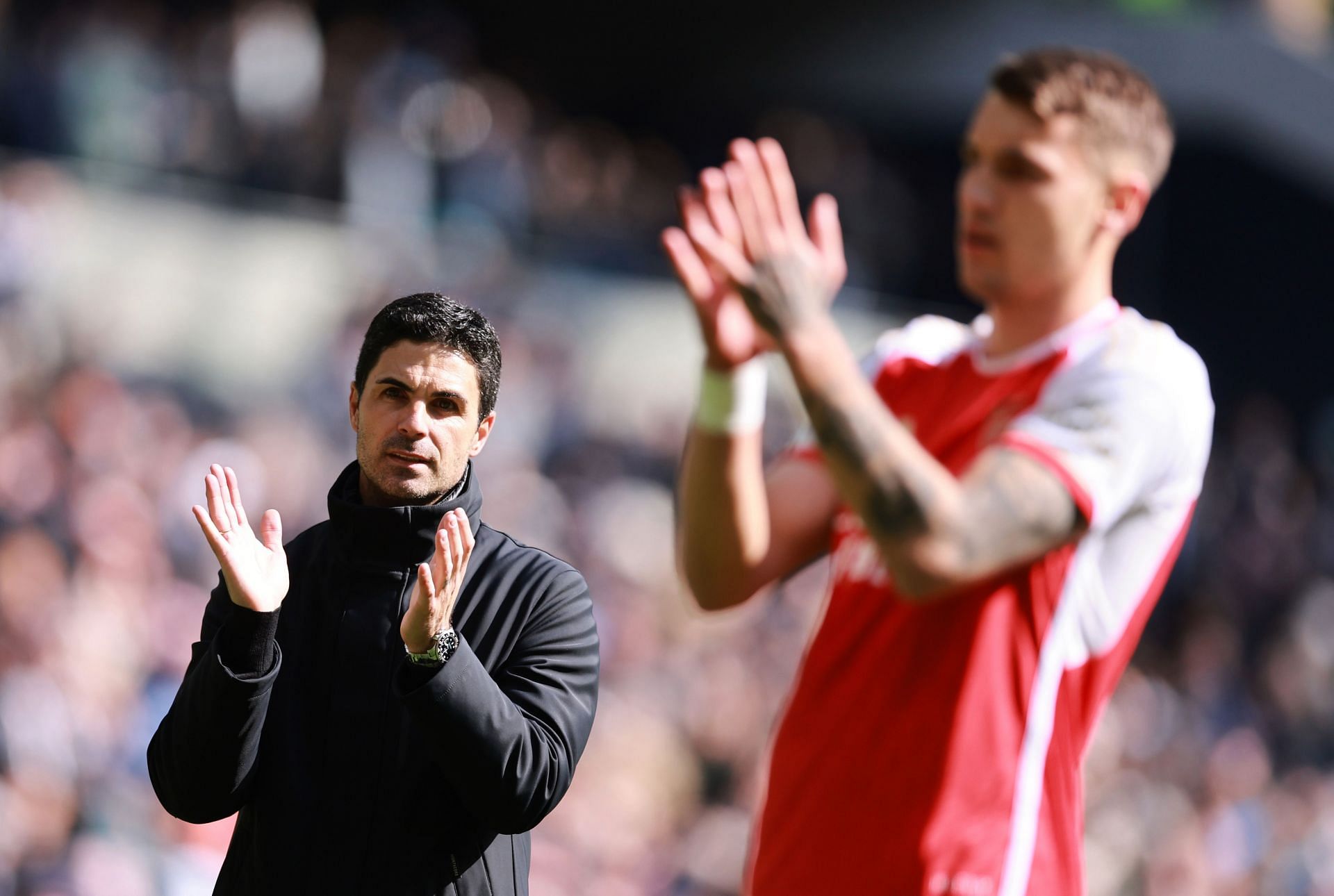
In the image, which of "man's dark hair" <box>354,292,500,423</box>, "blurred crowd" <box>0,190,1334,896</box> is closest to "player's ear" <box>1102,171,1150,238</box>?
"man's dark hair" <box>354,292,500,423</box>

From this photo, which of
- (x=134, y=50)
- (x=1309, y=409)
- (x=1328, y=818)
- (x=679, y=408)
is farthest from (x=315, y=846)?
(x=1309, y=409)

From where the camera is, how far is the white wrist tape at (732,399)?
226 centimetres

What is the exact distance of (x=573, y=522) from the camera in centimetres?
1013

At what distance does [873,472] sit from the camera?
6.73ft

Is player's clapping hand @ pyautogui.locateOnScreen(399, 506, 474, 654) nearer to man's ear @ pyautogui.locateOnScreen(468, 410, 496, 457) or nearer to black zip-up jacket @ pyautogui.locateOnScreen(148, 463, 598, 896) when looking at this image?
black zip-up jacket @ pyautogui.locateOnScreen(148, 463, 598, 896)

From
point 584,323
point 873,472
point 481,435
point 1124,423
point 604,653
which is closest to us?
point 873,472

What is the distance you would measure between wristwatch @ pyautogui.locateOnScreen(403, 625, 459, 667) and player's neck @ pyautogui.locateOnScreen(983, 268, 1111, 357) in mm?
931

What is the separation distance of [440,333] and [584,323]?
9.00m

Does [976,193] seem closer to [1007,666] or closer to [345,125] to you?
[1007,666]

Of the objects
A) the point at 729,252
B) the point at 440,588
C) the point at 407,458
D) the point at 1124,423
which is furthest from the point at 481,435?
the point at 1124,423

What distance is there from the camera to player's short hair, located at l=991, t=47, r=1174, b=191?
7.54 ft

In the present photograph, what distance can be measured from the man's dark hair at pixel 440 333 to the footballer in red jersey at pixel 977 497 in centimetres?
37

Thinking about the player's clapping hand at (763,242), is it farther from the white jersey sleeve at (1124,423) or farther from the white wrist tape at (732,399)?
the white jersey sleeve at (1124,423)

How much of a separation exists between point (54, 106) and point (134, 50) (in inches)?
32.7
